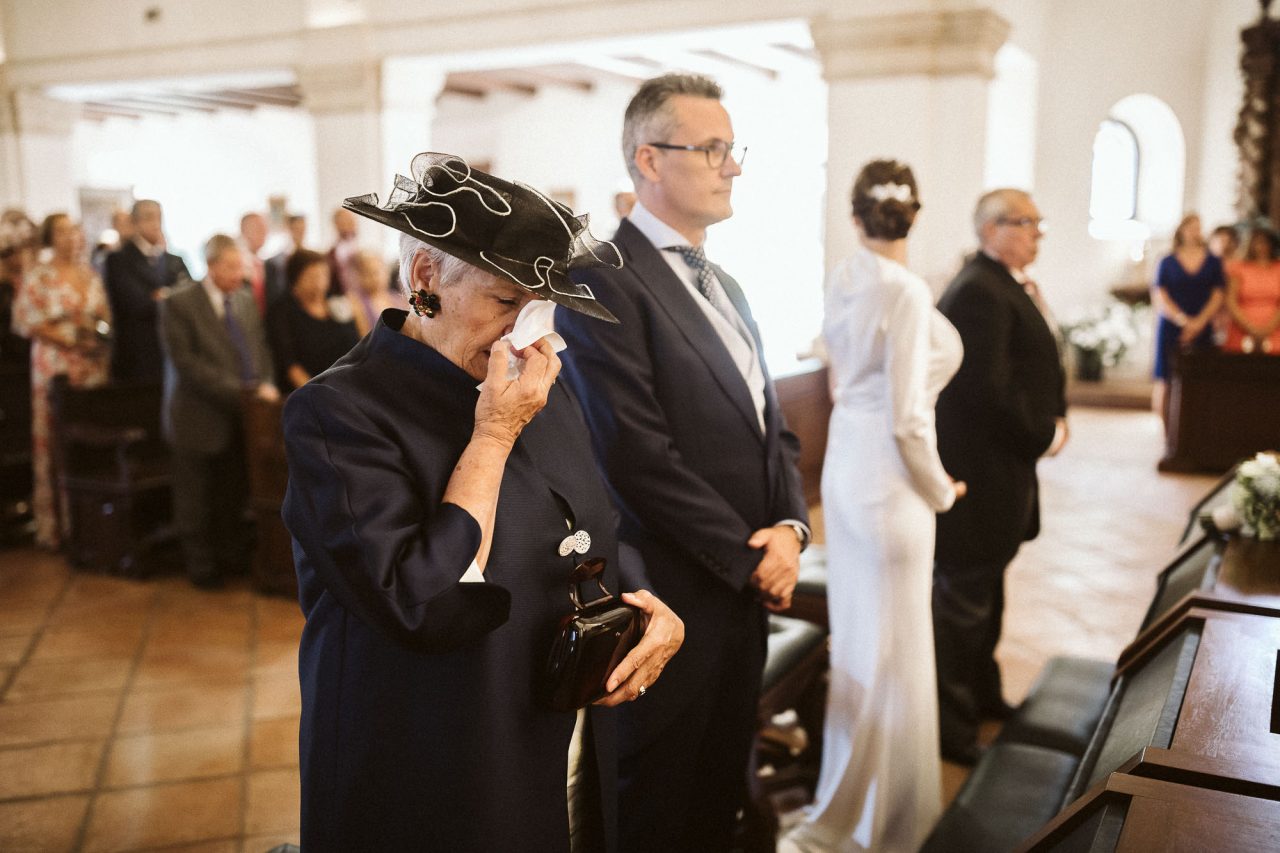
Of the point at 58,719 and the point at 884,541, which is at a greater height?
the point at 884,541

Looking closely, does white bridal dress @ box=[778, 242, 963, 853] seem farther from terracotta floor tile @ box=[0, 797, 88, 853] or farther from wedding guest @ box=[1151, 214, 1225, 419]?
wedding guest @ box=[1151, 214, 1225, 419]

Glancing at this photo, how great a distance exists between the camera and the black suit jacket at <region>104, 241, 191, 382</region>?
6.14m

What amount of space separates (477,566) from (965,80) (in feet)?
20.6

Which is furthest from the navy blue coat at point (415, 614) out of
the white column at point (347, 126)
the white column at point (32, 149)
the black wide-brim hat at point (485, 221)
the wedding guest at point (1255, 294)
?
the white column at point (32, 149)

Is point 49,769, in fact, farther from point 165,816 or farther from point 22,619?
point 22,619

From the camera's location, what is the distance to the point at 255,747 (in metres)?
3.51

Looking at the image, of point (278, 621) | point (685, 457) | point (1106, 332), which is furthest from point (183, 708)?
point (1106, 332)

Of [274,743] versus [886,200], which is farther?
[274,743]

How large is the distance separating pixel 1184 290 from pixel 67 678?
7.96 meters

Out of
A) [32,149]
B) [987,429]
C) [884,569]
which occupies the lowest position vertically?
[884,569]

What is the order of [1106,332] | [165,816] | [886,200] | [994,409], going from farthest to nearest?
[1106,332] < [994,409] < [165,816] < [886,200]

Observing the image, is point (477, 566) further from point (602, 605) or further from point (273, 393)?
point (273, 393)

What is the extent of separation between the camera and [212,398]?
16.6 ft

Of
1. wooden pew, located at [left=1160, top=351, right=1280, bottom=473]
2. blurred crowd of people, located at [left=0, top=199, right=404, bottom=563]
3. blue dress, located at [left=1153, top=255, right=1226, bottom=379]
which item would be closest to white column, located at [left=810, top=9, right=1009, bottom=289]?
wooden pew, located at [left=1160, top=351, right=1280, bottom=473]
